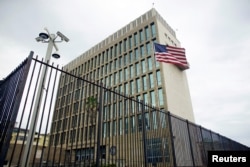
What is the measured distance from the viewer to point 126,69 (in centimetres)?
4303

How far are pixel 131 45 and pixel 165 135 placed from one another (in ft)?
131

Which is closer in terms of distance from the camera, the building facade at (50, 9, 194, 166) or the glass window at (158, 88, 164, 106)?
the glass window at (158, 88, 164, 106)

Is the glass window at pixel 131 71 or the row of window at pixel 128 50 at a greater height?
the row of window at pixel 128 50

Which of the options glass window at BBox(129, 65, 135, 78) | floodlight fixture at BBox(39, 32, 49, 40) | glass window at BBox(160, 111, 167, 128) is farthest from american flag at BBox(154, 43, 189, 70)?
glass window at BBox(129, 65, 135, 78)

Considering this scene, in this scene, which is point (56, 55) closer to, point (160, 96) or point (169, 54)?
point (169, 54)

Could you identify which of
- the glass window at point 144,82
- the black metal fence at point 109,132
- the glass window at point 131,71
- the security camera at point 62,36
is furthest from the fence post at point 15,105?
the glass window at point 131,71

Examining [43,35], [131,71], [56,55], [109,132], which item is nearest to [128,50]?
[131,71]

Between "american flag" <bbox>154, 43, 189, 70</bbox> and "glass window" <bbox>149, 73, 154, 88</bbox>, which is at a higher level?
"glass window" <bbox>149, 73, 154, 88</bbox>

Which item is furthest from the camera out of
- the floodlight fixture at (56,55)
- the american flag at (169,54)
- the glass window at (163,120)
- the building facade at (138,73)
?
the building facade at (138,73)

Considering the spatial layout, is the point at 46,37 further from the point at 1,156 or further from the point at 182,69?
the point at 182,69

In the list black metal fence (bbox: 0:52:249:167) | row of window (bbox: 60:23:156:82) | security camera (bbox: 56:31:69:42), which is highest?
row of window (bbox: 60:23:156:82)

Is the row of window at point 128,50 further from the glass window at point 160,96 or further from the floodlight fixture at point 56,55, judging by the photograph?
the floodlight fixture at point 56,55

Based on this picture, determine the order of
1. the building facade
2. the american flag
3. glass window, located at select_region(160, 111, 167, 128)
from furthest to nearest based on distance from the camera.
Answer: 1. the building facade
2. the american flag
3. glass window, located at select_region(160, 111, 167, 128)

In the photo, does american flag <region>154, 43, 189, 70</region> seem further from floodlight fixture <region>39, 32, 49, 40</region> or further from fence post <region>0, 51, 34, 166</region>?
fence post <region>0, 51, 34, 166</region>
